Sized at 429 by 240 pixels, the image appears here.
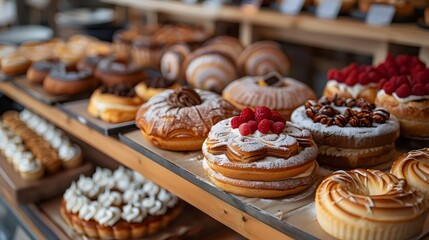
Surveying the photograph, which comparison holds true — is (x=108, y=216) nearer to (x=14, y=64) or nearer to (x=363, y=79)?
(x=363, y=79)

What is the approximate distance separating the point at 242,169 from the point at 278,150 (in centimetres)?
10

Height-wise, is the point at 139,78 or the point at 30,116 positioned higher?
the point at 139,78

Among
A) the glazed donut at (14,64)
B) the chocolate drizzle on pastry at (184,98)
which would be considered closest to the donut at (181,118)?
the chocolate drizzle on pastry at (184,98)

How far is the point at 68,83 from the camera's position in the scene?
7.23 ft

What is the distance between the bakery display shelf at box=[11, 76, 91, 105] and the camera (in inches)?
85.3

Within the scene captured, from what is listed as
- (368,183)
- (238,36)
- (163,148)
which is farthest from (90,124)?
(238,36)

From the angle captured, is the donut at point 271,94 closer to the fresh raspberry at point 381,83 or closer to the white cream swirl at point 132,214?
the fresh raspberry at point 381,83

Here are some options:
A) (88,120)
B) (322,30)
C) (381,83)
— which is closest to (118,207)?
(88,120)

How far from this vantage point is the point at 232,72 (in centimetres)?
213

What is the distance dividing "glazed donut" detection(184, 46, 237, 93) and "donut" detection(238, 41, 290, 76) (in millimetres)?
121

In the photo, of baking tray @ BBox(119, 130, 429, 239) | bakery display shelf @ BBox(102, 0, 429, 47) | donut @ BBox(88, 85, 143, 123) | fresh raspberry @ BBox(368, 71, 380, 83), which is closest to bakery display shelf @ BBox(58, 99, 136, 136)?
donut @ BBox(88, 85, 143, 123)

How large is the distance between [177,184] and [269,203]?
35cm

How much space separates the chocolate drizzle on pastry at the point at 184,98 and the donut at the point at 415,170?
67cm

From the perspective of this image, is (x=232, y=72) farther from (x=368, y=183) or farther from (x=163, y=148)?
(x=368, y=183)
